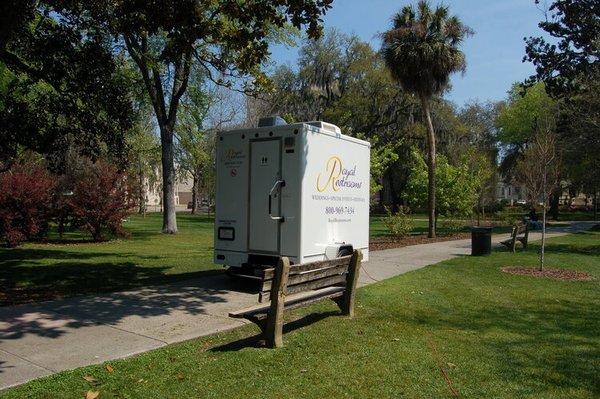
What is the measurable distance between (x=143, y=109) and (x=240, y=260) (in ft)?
62.8

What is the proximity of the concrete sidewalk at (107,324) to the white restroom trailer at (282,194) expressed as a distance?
974 millimetres

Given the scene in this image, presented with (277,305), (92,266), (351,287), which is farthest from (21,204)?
(277,305)

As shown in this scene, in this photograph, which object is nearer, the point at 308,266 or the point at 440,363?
the point at 440,363

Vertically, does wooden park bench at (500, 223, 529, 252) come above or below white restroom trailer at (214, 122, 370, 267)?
below

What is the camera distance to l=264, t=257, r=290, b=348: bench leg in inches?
234

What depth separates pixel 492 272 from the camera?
40.7 feet

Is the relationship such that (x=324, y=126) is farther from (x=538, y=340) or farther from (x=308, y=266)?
(x=538, y=340)

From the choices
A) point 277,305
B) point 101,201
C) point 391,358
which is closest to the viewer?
point 391,358

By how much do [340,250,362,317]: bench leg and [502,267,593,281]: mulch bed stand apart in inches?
239

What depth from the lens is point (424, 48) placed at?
21.3 metres

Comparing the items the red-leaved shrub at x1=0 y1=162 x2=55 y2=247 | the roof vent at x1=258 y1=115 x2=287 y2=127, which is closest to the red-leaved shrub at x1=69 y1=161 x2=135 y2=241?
the red-leaved shrub at x1=0 y1=162 x2=55 y2=247

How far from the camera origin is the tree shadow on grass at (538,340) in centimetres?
521

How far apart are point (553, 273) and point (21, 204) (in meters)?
15.2

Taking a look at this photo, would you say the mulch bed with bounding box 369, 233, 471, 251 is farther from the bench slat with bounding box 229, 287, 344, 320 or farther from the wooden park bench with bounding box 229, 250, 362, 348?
the bench slat with bounding box 229, 287, 344, 320
